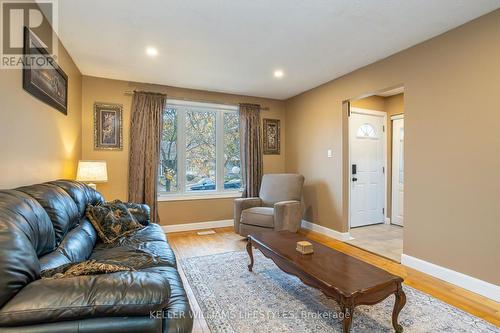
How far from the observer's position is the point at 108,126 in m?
3.94

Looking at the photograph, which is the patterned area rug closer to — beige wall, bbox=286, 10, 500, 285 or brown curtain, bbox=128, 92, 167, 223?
beige wall, bbox=286, 10, 500, 285

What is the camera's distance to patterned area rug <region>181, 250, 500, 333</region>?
1819 mm

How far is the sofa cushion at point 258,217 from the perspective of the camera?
3602 mm

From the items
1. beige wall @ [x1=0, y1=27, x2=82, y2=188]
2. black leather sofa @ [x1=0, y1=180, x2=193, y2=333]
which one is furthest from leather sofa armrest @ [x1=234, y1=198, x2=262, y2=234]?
black leather sofa @ [x1=0, y1=180, x2=193, y2=333]

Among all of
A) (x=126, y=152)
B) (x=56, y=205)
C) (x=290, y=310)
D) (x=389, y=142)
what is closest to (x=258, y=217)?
(x=290, y=310)

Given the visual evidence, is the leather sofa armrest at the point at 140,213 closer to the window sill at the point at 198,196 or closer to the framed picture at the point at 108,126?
the window sill at the point at 198,196

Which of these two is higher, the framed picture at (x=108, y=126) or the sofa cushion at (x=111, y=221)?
the framed picture at (x=108, y=126)

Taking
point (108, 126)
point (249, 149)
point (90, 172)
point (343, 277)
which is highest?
point (108, 126)

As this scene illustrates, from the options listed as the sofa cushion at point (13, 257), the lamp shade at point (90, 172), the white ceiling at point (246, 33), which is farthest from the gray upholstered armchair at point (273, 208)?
the sofa cushion at point (13, 257)

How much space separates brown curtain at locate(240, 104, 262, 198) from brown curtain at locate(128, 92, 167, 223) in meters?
1.47

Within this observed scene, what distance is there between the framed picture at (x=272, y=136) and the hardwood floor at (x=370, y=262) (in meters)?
1.70

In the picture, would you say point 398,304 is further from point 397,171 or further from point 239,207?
point 397,171

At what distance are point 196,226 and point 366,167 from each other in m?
3.25

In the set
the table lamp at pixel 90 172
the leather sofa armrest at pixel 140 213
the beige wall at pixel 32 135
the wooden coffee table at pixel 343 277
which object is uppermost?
the beige wall at pixel 32 135
